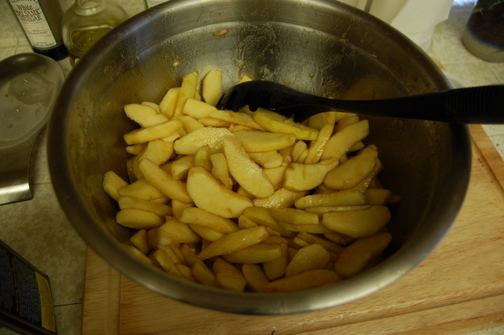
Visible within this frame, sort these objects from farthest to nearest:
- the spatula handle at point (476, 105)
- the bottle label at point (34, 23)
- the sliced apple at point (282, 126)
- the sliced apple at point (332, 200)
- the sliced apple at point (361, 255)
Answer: the bottle label at point (34, 23), the sliced apple at point (282, 126), the sliced apple at point (332, 200), the sliced apple at point (361, 255), the spatula handle at point (476, 105)

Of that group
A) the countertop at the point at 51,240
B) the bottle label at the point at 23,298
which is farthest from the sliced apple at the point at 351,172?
the bottle label at the point at 23,298

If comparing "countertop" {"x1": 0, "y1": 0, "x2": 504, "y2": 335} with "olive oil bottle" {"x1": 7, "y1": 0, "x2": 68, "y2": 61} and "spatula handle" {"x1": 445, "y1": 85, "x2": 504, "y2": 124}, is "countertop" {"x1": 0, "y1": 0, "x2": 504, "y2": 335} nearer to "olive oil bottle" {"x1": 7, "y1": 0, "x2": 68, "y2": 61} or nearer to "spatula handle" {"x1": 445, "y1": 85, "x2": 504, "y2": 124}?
"olive oil bottle" {"x1": 7, "y1": 0, "x2": 68, "y2": 61}

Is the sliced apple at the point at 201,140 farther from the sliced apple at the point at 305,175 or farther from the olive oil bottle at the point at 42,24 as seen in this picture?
the olive oil bottle at the point at 42,24

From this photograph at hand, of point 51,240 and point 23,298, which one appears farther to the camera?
point 51,240

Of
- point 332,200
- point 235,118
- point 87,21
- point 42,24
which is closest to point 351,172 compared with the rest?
point 332,200

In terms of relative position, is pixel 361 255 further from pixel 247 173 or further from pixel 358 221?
pixel 247 173

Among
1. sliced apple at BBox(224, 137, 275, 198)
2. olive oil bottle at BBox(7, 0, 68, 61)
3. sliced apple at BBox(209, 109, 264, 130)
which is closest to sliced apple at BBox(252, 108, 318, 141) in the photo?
sliced apple at BBox(209, 109, 264, 130)

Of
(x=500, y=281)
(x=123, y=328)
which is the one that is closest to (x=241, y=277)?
(x=123, y=328)
